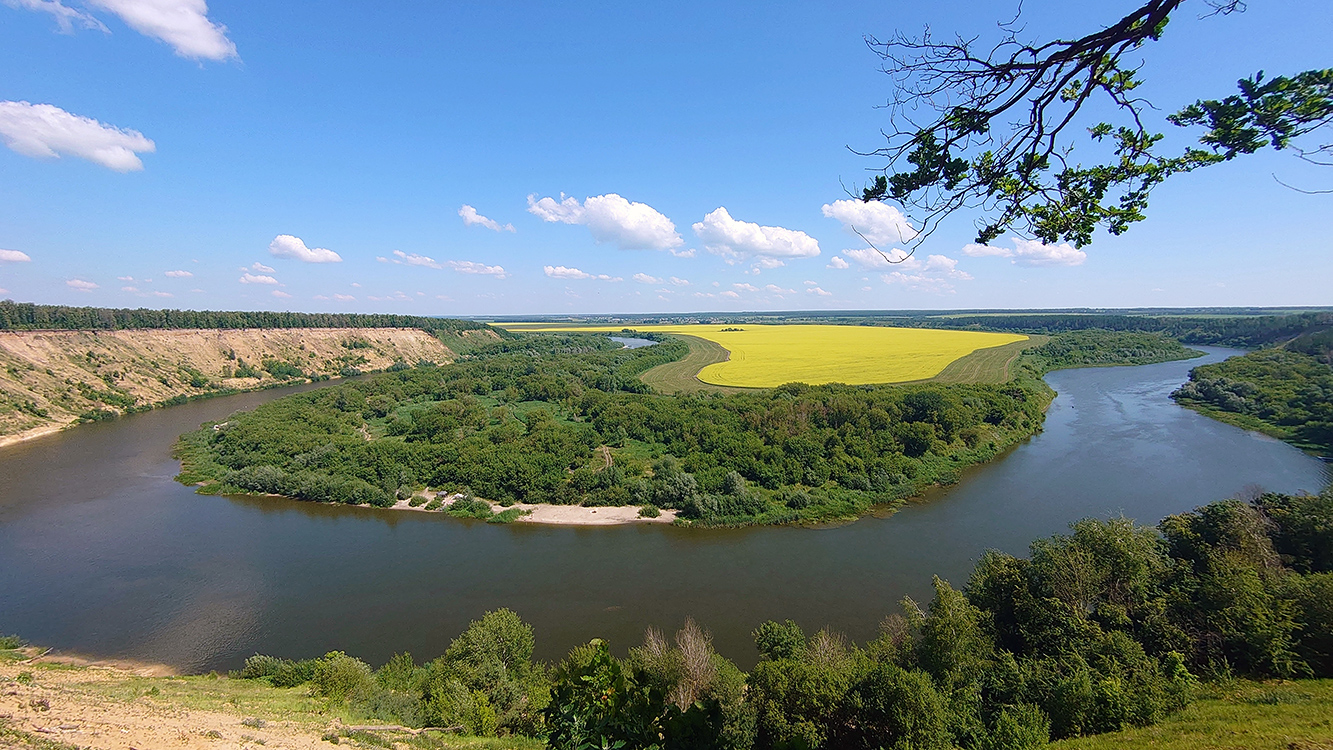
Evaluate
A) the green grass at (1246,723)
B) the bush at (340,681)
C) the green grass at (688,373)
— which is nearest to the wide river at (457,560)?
the bush at (340,681)

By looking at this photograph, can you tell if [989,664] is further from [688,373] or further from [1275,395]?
[1275,395]

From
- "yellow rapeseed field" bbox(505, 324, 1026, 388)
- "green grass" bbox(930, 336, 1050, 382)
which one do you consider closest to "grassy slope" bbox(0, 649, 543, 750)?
"yellow rapeseed field" bbox(505, 324, 1026, 388)

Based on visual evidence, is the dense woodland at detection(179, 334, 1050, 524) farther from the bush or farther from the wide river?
the bush

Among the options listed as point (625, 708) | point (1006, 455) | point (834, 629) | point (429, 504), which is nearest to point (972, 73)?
point (625, 708)

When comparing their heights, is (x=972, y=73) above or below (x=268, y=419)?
above

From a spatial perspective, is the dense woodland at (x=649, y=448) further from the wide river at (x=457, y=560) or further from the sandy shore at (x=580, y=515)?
the wide river at (x=457, y=560)

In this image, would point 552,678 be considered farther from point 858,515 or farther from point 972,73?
point 858,515
